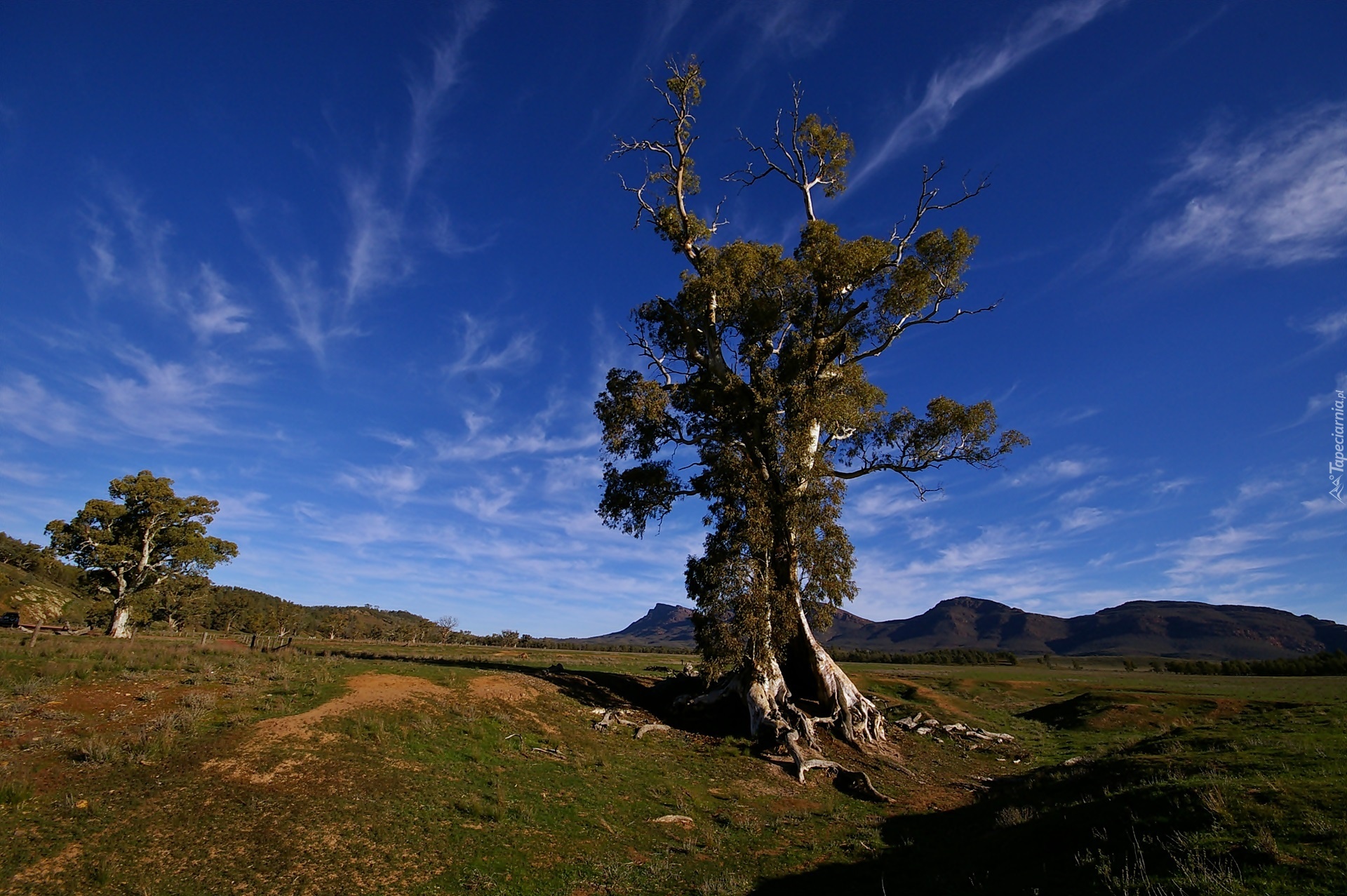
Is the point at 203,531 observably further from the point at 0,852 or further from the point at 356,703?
the point at 0,852

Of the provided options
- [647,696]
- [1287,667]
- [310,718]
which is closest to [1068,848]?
[310,718]

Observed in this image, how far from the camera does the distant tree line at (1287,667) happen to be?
271 feet

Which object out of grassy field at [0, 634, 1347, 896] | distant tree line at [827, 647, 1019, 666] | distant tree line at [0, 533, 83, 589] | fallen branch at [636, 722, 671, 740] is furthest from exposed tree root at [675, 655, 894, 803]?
distant tree line at [0, 533, 83, 589]

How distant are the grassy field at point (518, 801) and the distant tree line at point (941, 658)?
108464 millimetres

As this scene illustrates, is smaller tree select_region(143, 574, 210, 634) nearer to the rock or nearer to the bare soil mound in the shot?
the bare soil mound

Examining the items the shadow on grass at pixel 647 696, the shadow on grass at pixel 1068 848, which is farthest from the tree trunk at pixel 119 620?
the shadow on grass at pixel 1068 848

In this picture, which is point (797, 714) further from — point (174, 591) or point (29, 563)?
point (29, 563)

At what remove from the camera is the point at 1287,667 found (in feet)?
281

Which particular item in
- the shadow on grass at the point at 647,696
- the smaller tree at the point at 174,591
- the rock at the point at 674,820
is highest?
the smaller tree at the point at 174,591

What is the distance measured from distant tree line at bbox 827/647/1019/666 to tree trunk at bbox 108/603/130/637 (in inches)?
4224

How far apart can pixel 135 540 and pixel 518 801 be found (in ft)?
162

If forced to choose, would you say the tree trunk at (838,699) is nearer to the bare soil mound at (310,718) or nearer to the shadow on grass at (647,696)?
the shadow on grass at (647,696)

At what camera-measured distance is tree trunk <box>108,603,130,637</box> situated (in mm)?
42406

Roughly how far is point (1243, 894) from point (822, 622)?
17.4 m
